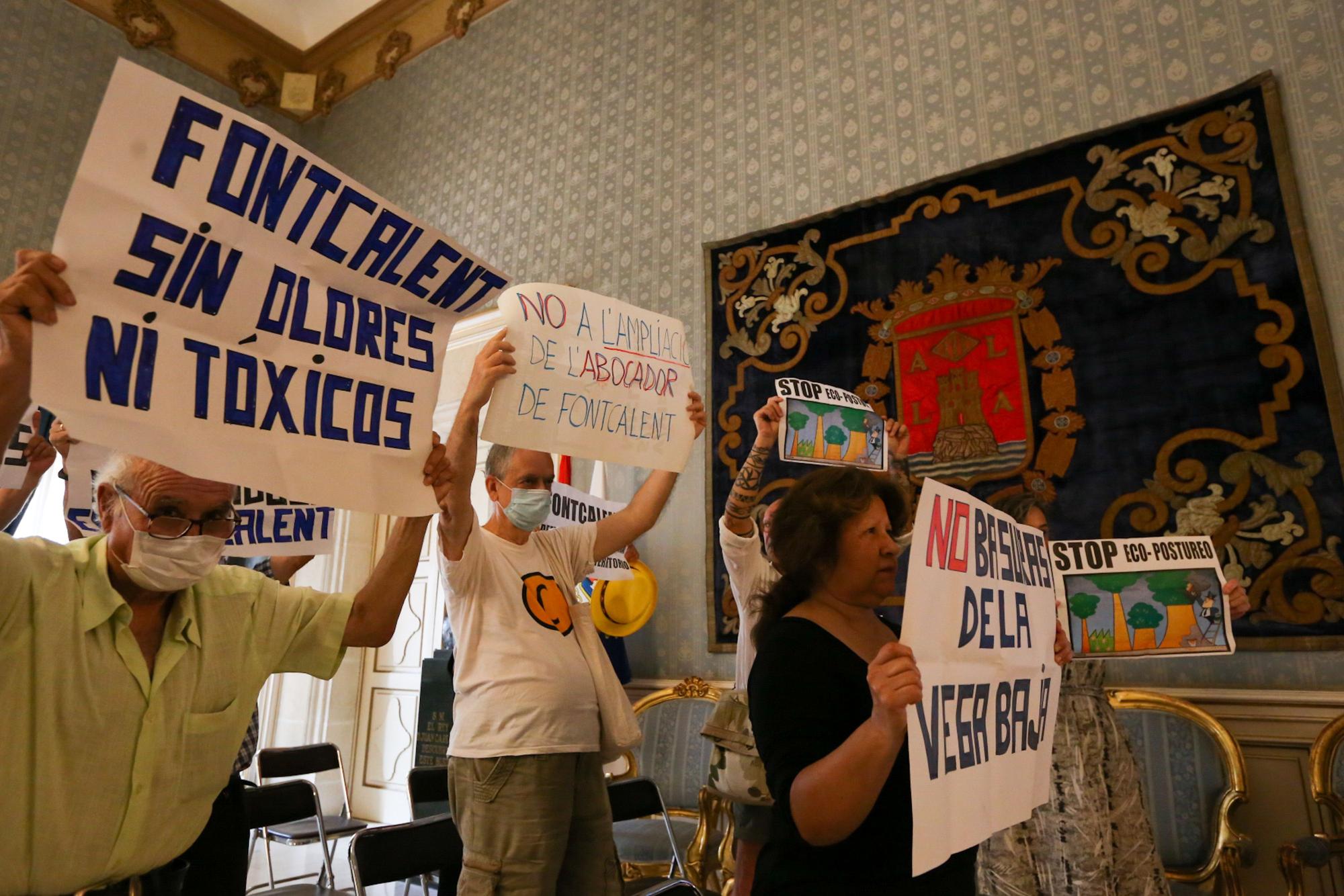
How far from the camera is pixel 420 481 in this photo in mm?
1485

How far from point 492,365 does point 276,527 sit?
35.3 inches

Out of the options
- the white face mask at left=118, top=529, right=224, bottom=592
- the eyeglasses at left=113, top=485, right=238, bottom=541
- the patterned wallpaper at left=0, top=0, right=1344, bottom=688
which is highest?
the patterned wallpaper at left=0, top=0, right=1344, bottom=688

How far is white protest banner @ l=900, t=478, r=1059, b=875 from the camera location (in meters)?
1.18

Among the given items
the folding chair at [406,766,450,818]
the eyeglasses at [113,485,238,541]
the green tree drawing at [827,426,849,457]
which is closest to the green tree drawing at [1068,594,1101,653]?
the green tree drawing at [827,426,849,457]

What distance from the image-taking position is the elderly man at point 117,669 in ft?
3.57

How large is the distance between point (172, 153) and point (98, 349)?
0.98 ft

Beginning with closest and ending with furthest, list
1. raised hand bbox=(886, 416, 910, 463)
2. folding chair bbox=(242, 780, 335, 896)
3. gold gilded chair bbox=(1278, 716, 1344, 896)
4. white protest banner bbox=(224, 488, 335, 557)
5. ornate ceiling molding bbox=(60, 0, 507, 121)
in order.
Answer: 1. white protest banner bbox=(224, 488, 335, 557)
2. gold gilded chair bbox=(1278, 716, 1344, 896)
3. raised hand bbox=(886, 416, 910, 463)
4. folding chair bbox=(242, 780, 335, 896)
5. ornate ceiling molding bbox=(60, 0, 507, 121)

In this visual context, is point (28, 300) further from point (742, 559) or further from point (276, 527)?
point (742, 559)

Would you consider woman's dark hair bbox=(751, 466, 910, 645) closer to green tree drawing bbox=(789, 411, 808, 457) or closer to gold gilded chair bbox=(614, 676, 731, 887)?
green tree drawing bbox=(789, 411, 808, 457)

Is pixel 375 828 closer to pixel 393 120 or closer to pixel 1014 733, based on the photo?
pixel 1014 733

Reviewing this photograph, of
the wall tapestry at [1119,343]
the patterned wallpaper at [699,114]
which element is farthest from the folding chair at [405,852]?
the patterned wallpaper at [699,114]

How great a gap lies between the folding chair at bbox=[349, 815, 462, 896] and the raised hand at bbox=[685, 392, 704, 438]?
1209 mm

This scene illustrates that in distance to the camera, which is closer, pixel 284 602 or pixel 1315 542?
pixel 284 602

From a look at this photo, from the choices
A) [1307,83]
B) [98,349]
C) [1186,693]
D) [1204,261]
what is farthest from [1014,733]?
[1307,83]
